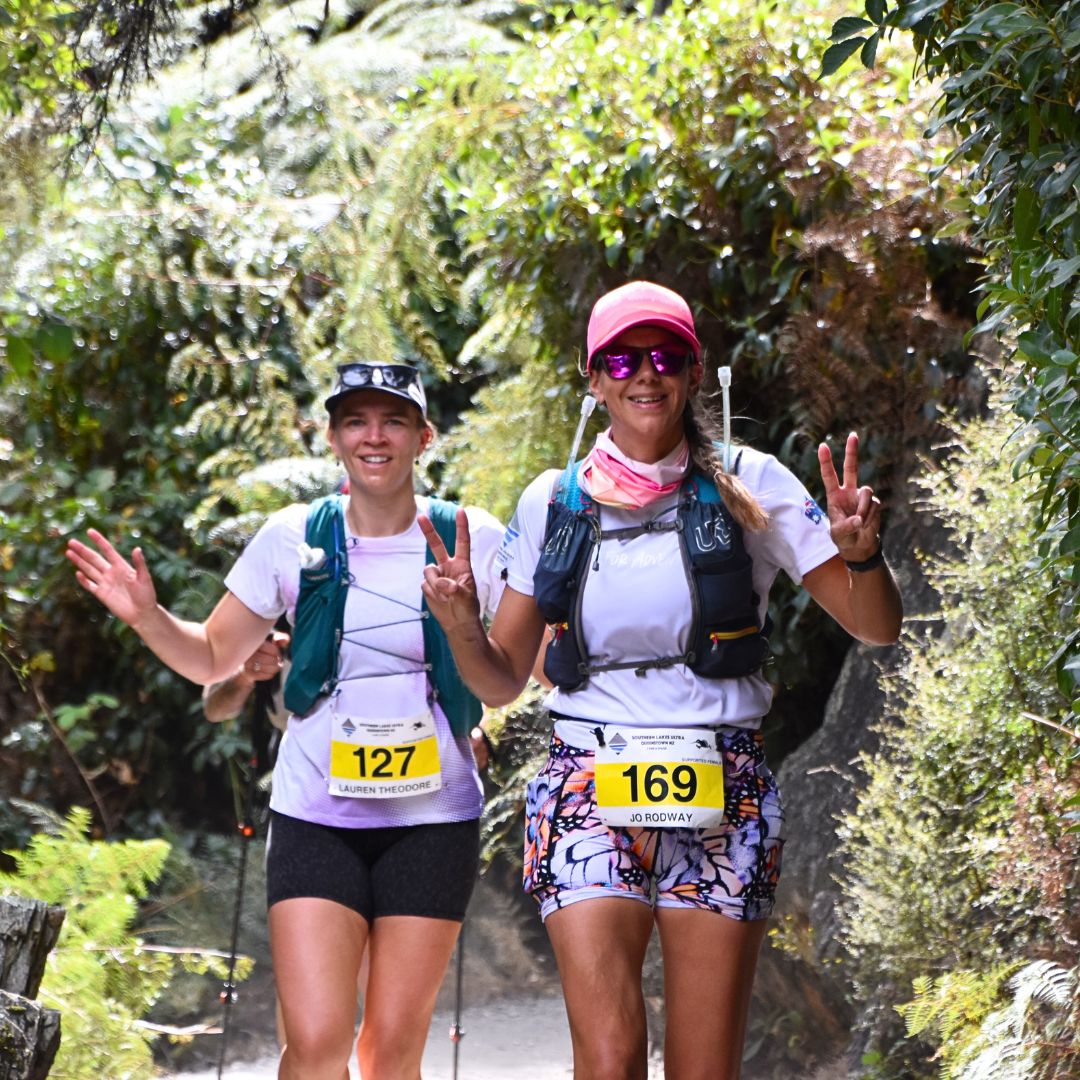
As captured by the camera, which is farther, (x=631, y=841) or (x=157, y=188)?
(x=157, y=188)

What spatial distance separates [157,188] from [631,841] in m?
8.19

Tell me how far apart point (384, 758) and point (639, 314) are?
4.57ft

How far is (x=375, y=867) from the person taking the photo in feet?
14.2

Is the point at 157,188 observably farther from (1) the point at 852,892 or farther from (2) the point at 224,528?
(1) the point at 852,892

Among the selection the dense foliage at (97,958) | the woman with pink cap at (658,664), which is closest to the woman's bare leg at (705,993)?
the woman with pink cap at (658,664)

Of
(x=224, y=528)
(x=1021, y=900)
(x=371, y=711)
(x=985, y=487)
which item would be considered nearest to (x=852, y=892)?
(x=1021, y=900)

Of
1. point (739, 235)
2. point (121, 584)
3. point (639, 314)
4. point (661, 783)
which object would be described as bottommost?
point (661, 783)

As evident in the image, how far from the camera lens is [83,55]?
5676 mm

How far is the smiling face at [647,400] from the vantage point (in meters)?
3.73

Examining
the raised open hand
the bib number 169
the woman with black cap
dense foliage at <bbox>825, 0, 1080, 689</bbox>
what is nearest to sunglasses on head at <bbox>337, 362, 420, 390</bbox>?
the woman with black cap

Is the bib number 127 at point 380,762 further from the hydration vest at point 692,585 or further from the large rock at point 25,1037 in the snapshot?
the large rock at point 25,1037

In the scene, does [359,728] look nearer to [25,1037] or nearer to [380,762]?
[380,762]

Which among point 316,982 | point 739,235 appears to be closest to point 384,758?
point 316,982

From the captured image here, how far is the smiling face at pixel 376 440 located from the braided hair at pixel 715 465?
97 centimetres
